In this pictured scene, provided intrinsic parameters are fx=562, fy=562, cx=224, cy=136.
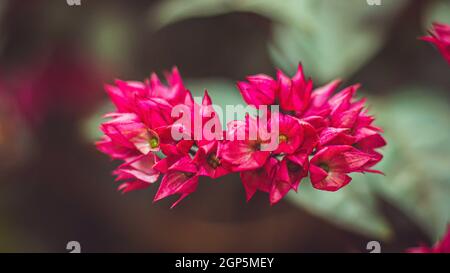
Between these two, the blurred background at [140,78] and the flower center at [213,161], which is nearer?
the flower center at [213,161]

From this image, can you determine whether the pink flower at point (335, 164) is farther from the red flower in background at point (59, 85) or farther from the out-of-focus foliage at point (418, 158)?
the red flower in background at point (59, 85)

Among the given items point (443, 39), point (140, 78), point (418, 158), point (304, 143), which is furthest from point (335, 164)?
point (140, 78)

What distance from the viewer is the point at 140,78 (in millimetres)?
829

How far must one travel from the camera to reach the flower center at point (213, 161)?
40 cm

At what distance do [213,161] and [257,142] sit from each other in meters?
0.04

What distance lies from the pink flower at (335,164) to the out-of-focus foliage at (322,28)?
0.83 feet

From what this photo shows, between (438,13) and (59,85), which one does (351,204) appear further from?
(59,85)

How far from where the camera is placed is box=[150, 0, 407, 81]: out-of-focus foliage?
2.10 ft

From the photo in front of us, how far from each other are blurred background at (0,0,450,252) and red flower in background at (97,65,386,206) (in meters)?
0.26

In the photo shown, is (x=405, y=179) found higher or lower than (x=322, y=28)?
lower

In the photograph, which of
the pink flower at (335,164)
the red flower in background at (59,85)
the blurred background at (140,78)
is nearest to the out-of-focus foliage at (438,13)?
the blurred background at (140,78)
